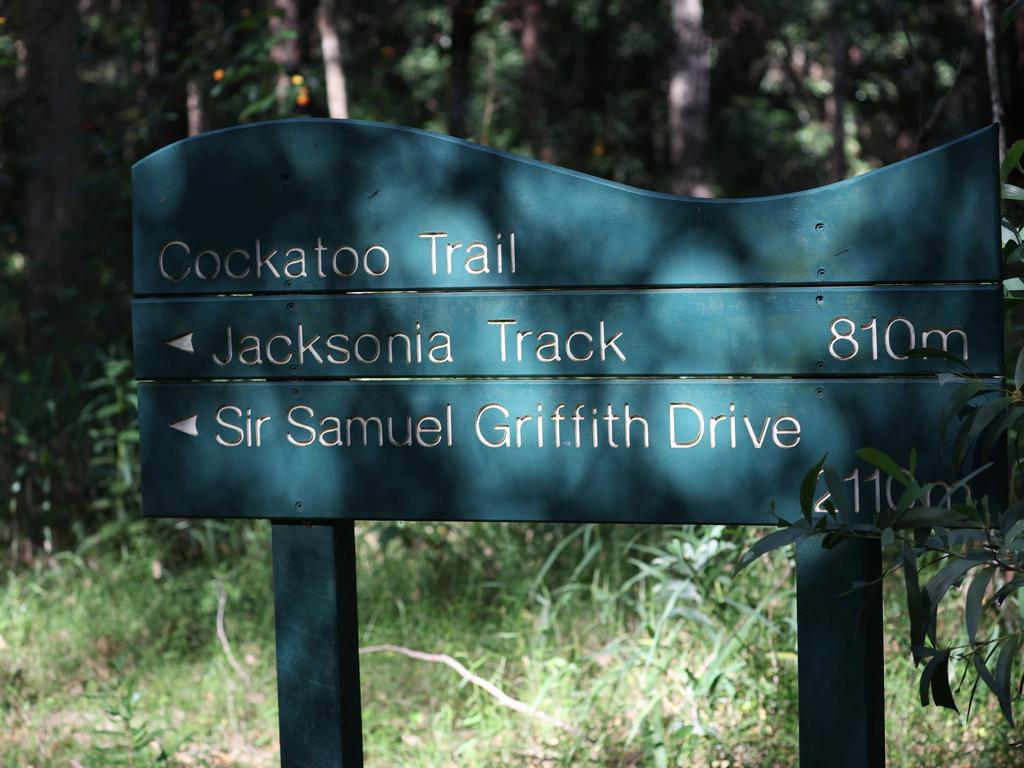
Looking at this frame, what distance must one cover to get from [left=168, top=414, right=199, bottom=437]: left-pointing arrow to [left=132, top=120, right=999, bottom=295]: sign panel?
0.25 metres

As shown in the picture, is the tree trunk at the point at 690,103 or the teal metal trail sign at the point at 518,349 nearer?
the teal metal trail sign at the point at 518,349

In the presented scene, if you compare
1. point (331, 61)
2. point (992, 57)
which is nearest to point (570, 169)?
point (992, 57)

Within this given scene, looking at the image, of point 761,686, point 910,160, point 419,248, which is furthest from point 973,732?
point 419,248

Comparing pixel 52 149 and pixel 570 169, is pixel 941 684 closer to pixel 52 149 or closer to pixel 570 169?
pixel 570 169

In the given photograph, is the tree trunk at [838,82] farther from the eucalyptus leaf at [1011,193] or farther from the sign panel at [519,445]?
the sign panel at [519,445]

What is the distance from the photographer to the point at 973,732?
298cm

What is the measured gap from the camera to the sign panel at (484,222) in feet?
6.72

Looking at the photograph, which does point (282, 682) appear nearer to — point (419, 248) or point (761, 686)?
point (419, 248)

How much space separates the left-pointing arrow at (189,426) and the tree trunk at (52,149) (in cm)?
341

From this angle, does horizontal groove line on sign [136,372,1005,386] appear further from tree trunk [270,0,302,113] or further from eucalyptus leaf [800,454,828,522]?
tree trunk [270,0,302,113]

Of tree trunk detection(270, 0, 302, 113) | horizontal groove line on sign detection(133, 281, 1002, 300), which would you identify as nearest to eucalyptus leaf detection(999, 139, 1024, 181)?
horizontal groove line on sign detection(133, 281, 1002, 300)

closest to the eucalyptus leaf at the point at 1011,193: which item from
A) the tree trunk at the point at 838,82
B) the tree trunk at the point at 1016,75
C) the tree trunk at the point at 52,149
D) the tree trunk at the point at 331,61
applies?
the tree trunk at the point at 1016,75

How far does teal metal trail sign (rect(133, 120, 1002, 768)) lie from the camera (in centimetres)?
208

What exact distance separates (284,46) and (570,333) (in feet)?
28.5
